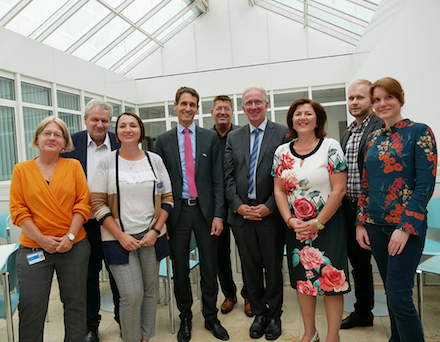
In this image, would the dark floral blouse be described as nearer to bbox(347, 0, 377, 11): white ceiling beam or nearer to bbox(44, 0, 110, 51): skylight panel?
bbox(347, 0, 377, 11): white ceiling beam

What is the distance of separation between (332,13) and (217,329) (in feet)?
32.1

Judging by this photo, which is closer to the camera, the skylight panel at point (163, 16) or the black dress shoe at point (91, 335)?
the black dress shoe at point (91, 335)

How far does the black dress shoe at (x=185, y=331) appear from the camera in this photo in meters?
2.48

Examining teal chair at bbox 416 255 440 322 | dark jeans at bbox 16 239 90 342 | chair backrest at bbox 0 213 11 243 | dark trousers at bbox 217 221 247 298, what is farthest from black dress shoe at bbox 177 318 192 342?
chair backrest at bbox 0 213 11 243

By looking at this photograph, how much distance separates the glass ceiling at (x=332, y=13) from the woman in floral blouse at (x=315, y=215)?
262 inches

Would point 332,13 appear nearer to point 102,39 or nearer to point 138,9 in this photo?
point 138,9

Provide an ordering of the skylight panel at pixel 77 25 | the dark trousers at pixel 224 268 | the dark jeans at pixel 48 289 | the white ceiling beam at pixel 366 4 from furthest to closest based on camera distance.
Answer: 1. the skylight panel at pixel 77 25
2. the white ceiling beam at pixel 366 4
3. the dark trousers at pixel 224 268
4. the dark jeans at pixel 48 289

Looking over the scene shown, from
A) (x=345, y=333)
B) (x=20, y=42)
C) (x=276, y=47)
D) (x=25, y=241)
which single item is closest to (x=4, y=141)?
(x=20, y=42)

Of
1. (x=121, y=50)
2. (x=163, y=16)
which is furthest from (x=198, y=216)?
(x=163, y=16)

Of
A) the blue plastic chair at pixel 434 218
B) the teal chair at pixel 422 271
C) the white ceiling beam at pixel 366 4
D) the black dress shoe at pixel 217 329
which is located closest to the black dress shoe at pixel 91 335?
the black dress shoe at pixel 217 329

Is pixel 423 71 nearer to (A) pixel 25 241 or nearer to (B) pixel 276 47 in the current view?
(A) pixel 25 241

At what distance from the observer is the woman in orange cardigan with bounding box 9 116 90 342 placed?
77.5 inches

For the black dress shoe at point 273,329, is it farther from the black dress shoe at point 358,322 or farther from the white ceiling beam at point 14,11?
the white ceiling beam at point 14,11

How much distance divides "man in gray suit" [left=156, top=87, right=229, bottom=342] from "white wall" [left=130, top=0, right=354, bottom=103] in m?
9.50
